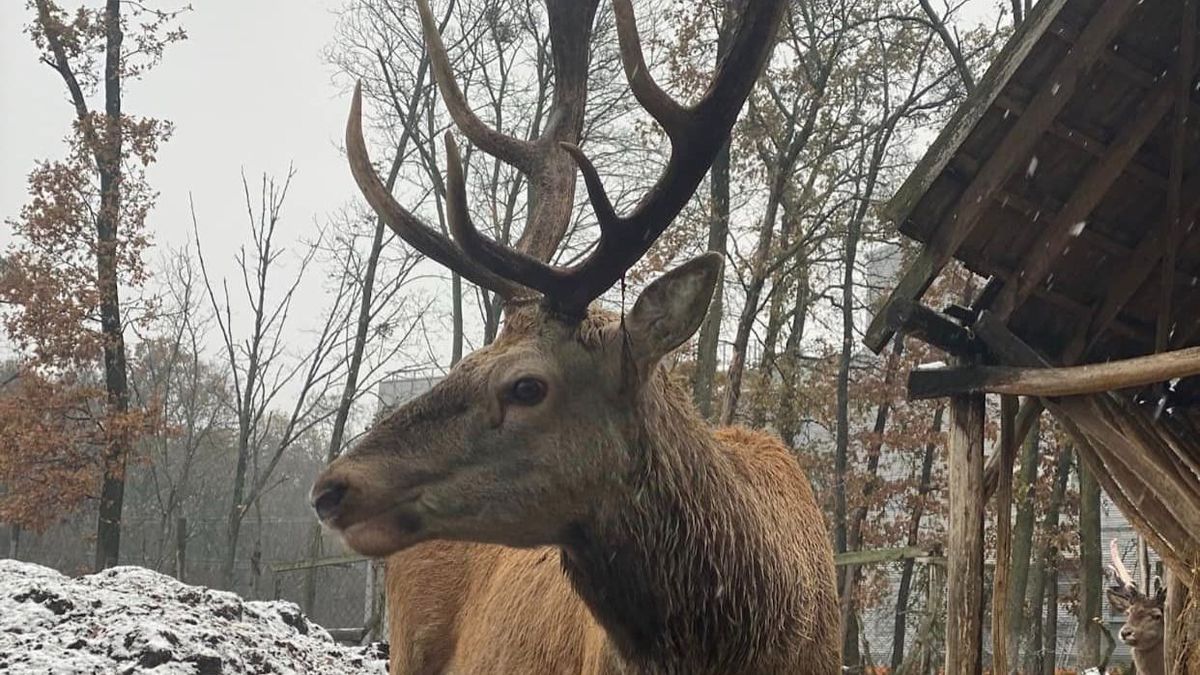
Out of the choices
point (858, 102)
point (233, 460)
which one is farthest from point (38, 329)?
point (233, 460)

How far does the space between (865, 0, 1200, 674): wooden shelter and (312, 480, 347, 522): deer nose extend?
3.11 metres

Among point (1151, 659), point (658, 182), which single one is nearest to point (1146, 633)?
point (1151, 659)

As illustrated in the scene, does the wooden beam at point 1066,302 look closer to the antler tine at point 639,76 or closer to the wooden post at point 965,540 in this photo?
the wooden post at point 965,540

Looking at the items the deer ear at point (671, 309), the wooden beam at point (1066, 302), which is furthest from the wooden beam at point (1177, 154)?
the deer ear at point (671, 309)

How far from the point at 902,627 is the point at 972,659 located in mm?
14570

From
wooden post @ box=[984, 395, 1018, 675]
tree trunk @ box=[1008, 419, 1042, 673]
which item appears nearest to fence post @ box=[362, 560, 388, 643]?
tree trunk @ box=[1008, 419, 1042, 673]

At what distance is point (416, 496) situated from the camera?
339 cm

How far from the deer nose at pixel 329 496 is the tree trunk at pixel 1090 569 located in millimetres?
13587

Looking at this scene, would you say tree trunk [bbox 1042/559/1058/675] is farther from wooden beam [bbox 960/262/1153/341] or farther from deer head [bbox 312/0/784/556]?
deer head [bbox 312/0/784/556]

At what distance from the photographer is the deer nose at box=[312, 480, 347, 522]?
324 cm

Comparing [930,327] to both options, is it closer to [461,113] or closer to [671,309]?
[671,309]

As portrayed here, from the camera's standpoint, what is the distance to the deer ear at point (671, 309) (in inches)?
143

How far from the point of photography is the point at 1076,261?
219 inches

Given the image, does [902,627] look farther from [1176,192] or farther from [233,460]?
[233,460]
